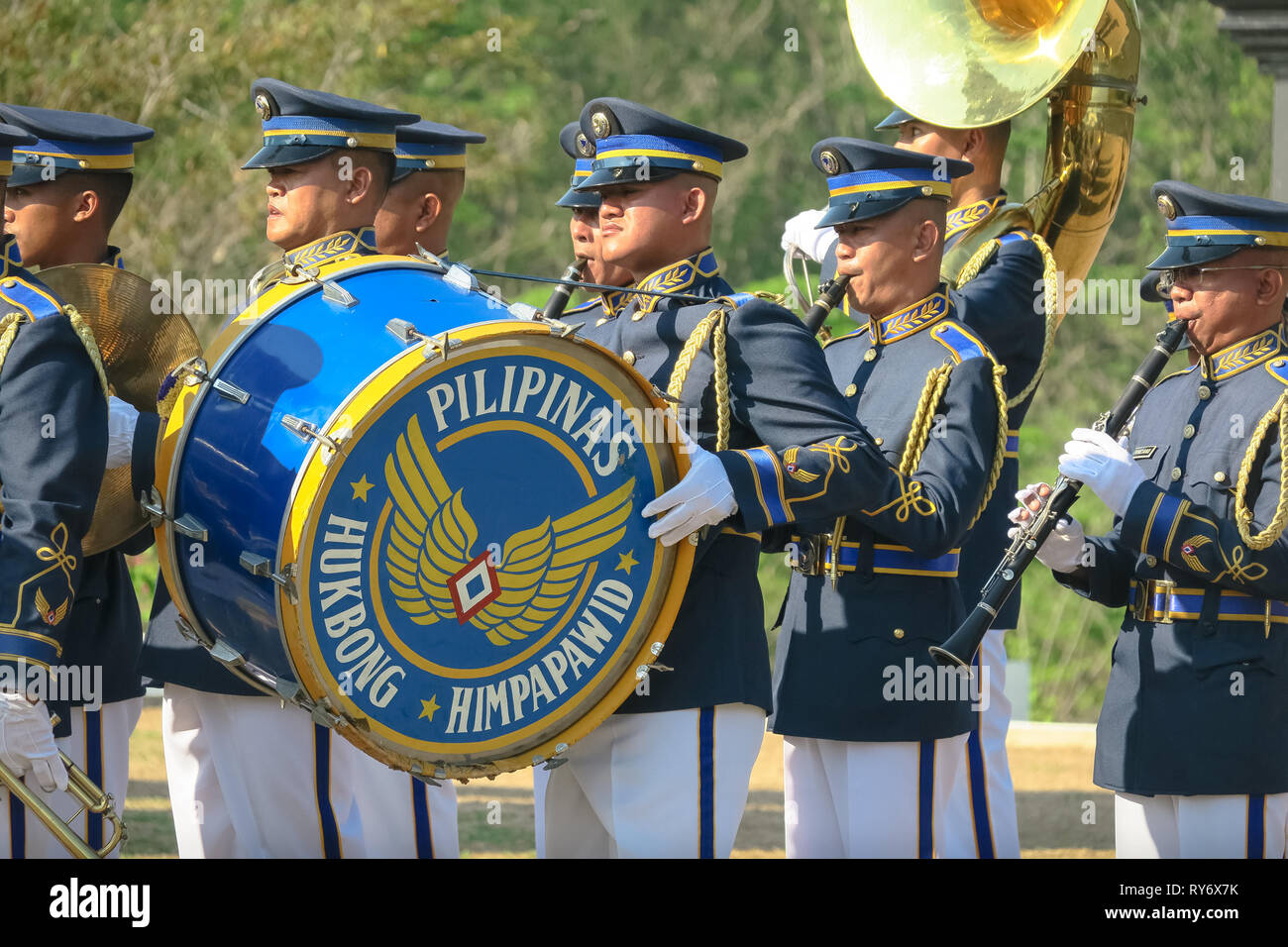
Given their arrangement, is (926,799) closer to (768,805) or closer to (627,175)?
(627,175)

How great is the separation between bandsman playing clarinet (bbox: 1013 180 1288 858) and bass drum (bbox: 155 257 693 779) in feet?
3.88

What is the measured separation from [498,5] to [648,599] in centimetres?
1411

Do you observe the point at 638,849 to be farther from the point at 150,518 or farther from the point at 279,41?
the point at 279,41

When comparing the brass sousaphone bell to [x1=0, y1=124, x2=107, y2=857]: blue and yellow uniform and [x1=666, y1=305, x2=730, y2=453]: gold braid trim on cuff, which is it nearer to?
[x1=666, y1=305, x2=730, y2=453]: gold braid trim on cuff

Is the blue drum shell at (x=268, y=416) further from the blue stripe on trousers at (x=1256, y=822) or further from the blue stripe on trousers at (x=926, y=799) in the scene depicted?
the blue stripe on trousers at (x=1256, y=822)

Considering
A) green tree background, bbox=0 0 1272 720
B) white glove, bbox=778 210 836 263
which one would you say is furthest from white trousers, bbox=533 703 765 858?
Answer: green tree background, bbox=0 0 1272 720

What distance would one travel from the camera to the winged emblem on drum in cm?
364

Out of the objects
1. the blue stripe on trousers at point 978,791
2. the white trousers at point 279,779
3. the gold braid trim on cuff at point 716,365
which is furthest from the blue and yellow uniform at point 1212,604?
the white trousers at point 279,779

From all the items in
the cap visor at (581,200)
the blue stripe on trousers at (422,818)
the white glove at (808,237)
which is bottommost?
the blue stripe on trousers at (422,818)

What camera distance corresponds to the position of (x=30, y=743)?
3.93 m

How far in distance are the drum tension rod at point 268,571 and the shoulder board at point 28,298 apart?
76 cm

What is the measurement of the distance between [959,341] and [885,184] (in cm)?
41

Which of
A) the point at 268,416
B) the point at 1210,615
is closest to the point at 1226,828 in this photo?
the point at 1210,615

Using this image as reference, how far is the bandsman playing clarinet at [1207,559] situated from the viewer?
4367 millimetres
